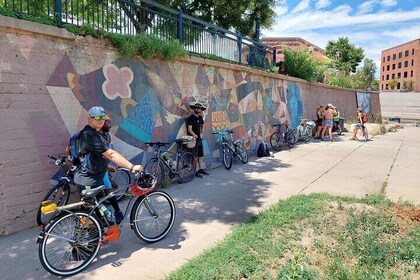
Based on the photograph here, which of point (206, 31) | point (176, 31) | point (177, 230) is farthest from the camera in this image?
point (206, 31)

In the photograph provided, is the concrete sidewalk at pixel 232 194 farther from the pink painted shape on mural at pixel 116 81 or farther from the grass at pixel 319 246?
the pink painted shape on mural at pixel 116 81

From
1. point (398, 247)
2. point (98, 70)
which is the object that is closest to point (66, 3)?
point (98, 70)

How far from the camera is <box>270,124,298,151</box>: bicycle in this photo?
39.5 feet

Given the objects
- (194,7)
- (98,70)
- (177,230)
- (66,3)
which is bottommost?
(177,230)

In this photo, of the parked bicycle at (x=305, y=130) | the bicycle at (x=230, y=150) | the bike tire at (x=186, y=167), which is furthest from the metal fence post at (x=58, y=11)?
the parked bicycle at (x=305, y=130)

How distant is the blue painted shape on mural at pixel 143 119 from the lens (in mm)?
5953

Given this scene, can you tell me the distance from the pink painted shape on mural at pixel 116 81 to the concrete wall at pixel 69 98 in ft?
0.06

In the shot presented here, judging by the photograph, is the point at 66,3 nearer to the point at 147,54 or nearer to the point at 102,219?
the point at 147,54

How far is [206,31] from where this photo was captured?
8.39 meters

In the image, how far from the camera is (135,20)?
6340 millimetres

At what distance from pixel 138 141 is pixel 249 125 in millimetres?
5288

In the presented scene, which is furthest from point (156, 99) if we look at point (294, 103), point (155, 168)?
point (294, 103)

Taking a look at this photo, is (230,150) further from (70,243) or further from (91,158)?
(70,243)

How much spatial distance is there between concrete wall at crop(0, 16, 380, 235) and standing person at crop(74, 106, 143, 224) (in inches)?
51.0
